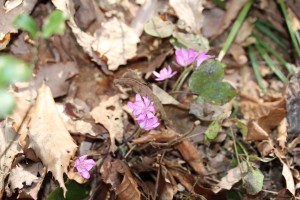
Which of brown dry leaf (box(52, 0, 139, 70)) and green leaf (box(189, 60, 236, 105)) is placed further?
brown dry leaf (box(52, 0, 139, 70))

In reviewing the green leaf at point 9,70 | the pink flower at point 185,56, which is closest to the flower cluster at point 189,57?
the pink flower at point 185,56

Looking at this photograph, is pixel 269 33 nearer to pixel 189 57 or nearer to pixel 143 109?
pixel 189 57

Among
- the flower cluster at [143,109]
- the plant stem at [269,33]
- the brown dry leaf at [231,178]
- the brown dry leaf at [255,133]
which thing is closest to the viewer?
the flower cluster at [143,109]

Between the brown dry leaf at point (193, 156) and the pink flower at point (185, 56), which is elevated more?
the pink flower at point (185, 56)

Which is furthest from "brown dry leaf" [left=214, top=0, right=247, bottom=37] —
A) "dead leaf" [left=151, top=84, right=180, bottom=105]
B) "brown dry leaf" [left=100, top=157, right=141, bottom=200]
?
"brown dry leaf" [left=100, top=157, right=141, bottom=200]

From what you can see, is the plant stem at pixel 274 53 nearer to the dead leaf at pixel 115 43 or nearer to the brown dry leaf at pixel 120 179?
the dead leaf at pixel 115 43

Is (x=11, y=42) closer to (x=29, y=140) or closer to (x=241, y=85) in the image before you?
(x=29, y=140)

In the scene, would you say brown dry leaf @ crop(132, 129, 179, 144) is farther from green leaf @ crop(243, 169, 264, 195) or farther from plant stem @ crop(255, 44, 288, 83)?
plant stem @ crop(255, 44, 288, 83)
